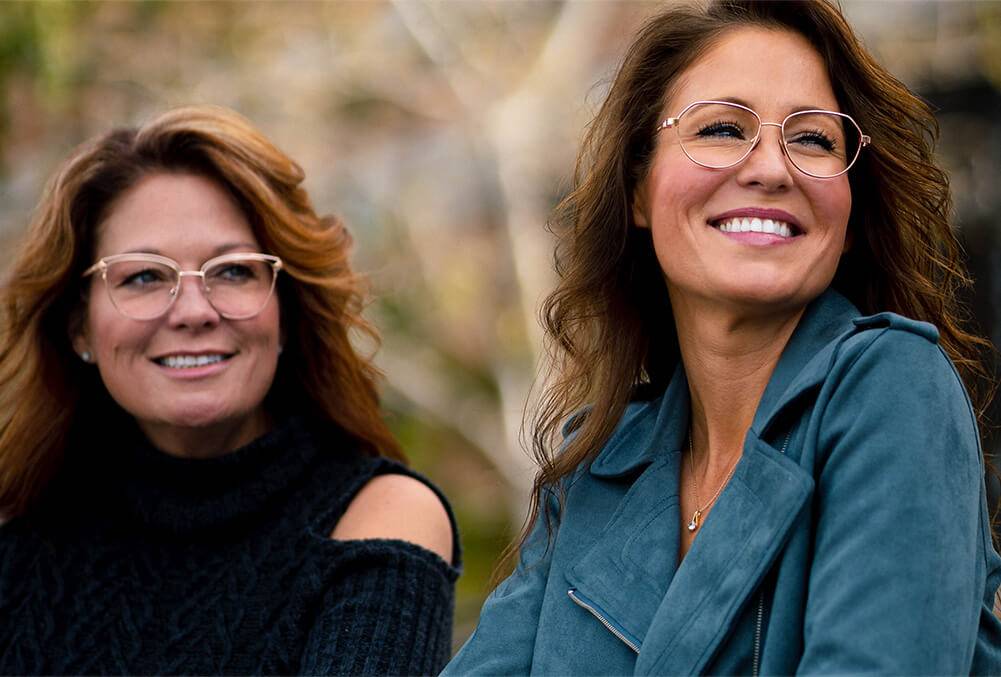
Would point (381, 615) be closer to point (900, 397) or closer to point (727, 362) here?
point (727, 362)

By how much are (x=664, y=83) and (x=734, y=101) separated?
0.18 metres

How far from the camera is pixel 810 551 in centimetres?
153

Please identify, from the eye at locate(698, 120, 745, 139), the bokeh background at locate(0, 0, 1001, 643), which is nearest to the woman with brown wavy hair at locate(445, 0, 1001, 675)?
→ the eye at locate(698, 120, 745, 139)

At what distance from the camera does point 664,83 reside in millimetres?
1902

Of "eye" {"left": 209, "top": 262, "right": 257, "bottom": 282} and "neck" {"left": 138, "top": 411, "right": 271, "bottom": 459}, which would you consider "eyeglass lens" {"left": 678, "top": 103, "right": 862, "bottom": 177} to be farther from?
"neck" {"left": 138, "top": 411, "right": 271, "bottom": 459}

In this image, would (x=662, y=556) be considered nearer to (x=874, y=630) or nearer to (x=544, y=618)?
(x=544, y=618)

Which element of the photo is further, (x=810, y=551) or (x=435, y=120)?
(x=435, y=120)

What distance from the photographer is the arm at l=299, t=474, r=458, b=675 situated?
2.29 m

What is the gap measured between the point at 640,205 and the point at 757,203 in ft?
1.03

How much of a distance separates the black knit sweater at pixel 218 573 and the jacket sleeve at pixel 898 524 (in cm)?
106

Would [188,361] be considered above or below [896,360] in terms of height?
below

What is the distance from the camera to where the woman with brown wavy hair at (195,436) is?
245cm

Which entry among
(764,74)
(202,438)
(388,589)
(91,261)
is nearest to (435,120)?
(91,261)

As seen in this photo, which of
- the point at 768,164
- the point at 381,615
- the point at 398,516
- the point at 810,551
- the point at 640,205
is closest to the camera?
the point at 810,551
